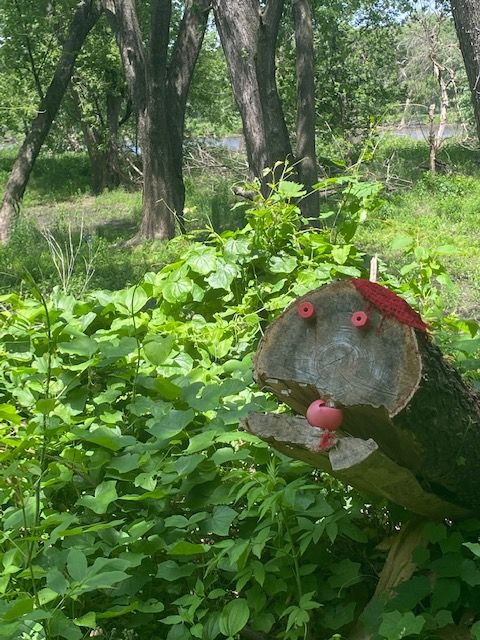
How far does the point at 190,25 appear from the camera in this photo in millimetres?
11281

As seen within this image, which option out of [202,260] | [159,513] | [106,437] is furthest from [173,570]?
[202,260]

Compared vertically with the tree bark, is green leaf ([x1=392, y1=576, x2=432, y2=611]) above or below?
below

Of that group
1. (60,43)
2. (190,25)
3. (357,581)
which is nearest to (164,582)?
(357,581)

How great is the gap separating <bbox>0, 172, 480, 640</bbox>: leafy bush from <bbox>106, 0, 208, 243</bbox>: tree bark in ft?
23.7

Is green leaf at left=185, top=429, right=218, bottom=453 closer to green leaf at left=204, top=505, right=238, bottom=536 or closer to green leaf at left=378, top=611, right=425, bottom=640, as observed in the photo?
green leaf at left=204, top=505, right=238, bottom=536

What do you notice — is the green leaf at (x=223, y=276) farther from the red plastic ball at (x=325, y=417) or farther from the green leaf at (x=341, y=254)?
the red plastic ball at (x=325, y=417)

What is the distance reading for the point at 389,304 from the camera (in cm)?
228

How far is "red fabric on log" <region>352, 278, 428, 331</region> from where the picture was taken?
226 cm

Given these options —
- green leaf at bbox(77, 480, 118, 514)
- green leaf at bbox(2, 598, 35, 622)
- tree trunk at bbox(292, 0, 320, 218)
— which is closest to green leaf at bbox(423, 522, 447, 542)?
green leaf at bbox(77, 480, 118, 514)

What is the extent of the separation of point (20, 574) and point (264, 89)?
20.1 ft

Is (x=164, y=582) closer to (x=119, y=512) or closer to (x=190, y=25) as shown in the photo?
(x=119, y=512)

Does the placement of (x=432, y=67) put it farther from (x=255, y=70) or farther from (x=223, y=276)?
(x=223, y=276)

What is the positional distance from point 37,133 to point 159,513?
33.7ft

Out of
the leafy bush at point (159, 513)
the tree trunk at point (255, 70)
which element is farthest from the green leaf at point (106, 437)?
the tree trunk at point (255, 70)
